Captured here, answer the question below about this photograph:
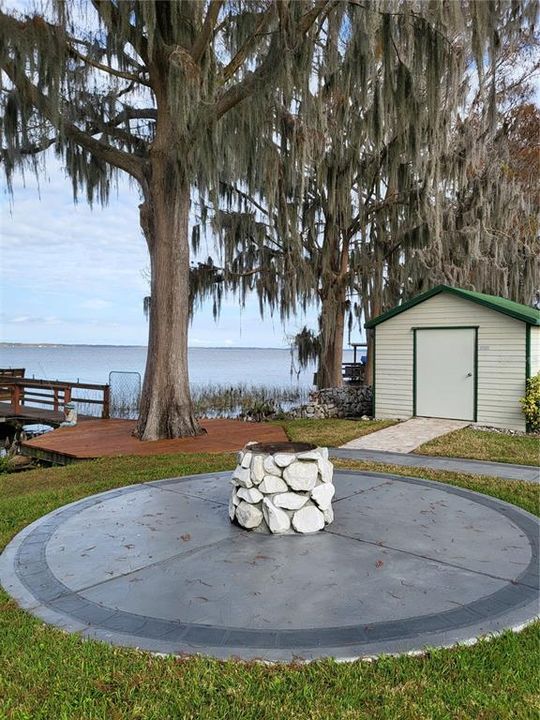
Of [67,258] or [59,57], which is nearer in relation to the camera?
[59,57]

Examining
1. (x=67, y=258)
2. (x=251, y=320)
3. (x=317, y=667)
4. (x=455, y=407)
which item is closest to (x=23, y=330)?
(x=67, y=258)

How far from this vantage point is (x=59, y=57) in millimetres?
6383

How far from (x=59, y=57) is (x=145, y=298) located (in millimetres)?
6574

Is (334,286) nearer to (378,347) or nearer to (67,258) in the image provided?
(378,347)

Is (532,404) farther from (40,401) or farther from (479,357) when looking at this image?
(40,401)

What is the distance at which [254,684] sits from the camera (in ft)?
6.24

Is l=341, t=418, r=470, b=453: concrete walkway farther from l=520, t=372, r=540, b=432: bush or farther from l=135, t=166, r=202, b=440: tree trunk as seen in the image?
l=135, t=166, r=202, b=440: tree trunk

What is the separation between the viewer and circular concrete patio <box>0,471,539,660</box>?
224 cm

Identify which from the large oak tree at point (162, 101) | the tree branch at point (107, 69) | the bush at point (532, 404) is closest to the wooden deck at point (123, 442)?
the large oak tree at point (162, 101)

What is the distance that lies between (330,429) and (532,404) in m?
3.21

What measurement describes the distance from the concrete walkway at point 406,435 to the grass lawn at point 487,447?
8.8 inches

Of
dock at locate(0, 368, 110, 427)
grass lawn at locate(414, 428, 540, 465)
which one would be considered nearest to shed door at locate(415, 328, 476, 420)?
grass lawn at locate(414, 428, 540, 465)

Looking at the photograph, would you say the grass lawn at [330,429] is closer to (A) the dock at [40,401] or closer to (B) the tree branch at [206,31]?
(A) the dock at [40,401]

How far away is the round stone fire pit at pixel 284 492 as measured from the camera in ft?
11.5
